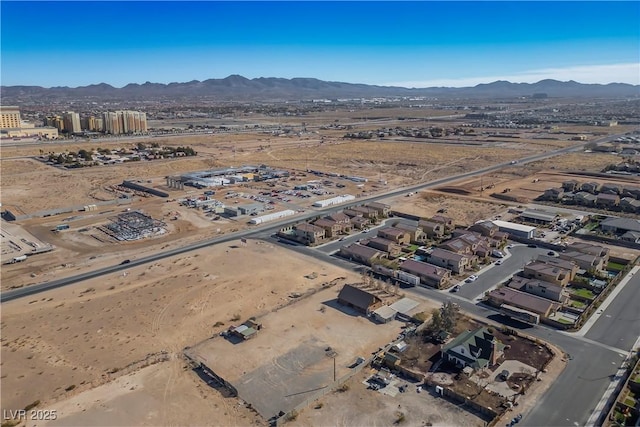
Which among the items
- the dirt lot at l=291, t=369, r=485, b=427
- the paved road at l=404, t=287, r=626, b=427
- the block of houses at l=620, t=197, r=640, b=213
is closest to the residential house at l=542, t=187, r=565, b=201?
the block of houses at l=620, t=197, r=640, b=213

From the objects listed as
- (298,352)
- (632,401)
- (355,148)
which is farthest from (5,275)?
(355,148)

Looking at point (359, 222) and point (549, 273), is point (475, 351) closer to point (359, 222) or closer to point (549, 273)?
point (549, 273)

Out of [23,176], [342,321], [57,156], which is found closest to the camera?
[342,321]

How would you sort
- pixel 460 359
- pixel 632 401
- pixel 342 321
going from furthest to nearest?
pixel 342 321 → pixel 460 359 → pixel 632 401

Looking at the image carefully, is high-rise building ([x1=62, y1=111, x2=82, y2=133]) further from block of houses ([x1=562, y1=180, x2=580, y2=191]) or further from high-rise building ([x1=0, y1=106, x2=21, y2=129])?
block of houses ([x1=562, y1=180, x2=580, y2=191])

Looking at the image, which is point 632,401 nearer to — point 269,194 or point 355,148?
point 269,194

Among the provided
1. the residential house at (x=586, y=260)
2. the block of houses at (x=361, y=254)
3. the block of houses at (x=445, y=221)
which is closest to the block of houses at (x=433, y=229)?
the block of houses at (x=445, y=221)
